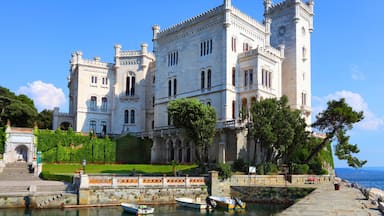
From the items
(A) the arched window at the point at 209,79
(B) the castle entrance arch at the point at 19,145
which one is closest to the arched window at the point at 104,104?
(B) the castle entrance arch at the point at 19,145

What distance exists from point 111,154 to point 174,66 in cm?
1604

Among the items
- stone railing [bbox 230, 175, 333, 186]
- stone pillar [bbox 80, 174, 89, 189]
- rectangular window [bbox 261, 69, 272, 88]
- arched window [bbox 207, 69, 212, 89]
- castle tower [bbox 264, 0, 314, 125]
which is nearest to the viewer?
stone pillar [bbox 80, 174, 89, 189]

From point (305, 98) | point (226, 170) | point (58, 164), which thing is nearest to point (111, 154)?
point (58, 164)

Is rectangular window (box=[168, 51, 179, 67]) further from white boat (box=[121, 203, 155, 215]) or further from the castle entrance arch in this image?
white boat (box=[121, 203, 155, 215])

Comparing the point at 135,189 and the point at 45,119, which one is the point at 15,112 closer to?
the point at 45,119

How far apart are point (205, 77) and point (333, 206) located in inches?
1314

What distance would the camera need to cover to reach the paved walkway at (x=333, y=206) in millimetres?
22500

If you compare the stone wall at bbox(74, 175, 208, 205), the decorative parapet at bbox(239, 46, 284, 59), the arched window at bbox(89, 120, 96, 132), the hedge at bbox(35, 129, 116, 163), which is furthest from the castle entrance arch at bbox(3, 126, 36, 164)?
the decorative parapet at bbox(239, 46, 284, 59)

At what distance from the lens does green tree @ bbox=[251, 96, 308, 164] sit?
41.0 m

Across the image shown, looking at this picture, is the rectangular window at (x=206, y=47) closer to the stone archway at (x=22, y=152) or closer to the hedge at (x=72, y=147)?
the hedge at (x=72, y=147)

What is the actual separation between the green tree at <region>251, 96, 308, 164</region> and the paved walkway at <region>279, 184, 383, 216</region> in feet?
36.2

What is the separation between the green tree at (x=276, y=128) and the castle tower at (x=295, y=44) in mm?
17106

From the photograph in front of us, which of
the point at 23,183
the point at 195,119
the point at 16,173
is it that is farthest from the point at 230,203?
the point at 16,173

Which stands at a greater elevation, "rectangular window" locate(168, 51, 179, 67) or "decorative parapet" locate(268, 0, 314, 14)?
"decorative parapet" locate(268, 0, 314, 14)
